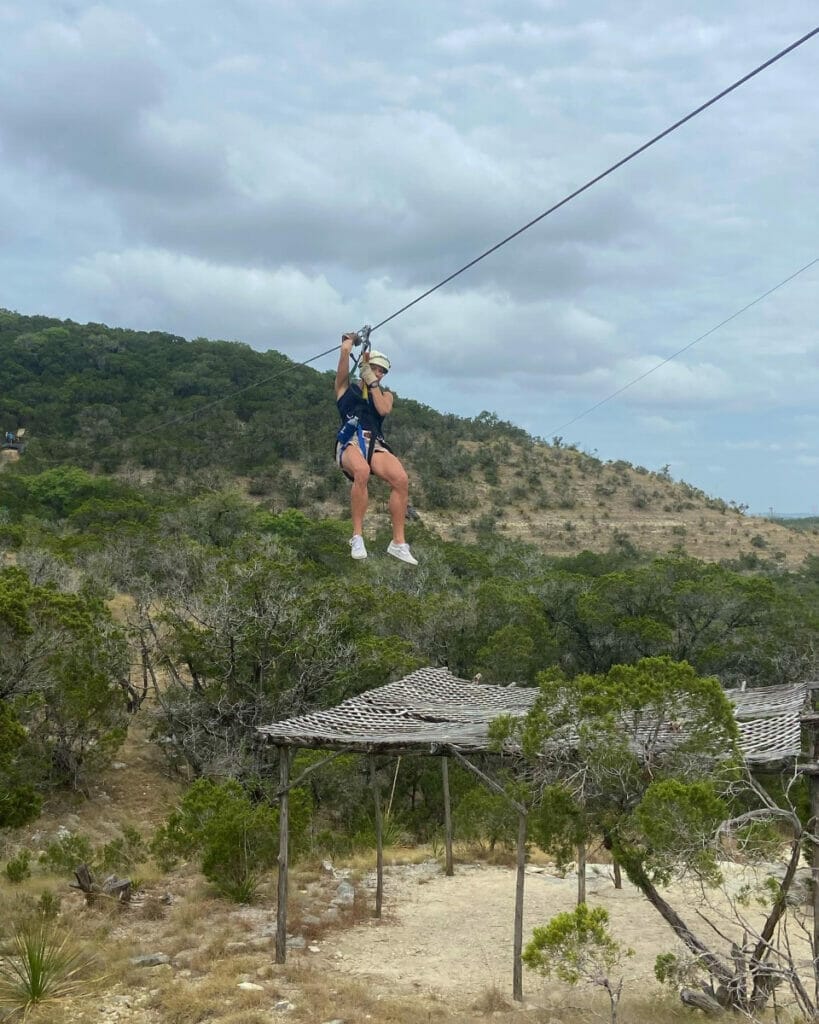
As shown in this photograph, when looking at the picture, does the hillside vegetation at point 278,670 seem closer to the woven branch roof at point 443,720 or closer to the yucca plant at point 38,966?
the yucca plant at point 38,966

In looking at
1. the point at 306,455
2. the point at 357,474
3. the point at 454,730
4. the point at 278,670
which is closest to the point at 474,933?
the point at 454,730

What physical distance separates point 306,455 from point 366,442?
32.4 metres

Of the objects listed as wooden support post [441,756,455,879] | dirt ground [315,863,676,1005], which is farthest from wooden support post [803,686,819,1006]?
wooden support post [441,756,455,879]

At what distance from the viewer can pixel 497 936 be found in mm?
10898

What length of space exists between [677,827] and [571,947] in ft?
3.86

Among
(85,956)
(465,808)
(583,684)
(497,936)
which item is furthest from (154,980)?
(465,808)

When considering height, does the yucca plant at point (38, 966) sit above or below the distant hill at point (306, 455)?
below

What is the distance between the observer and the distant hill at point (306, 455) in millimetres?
38406

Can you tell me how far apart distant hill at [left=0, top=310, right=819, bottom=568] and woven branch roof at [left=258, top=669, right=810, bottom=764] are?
1845 cm

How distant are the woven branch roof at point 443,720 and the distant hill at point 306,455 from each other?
18450mm

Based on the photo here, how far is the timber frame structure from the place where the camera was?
7.37 meters

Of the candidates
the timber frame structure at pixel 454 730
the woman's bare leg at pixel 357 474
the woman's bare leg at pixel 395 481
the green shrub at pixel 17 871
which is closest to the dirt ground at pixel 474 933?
the timber frame structure at pixel 454 730

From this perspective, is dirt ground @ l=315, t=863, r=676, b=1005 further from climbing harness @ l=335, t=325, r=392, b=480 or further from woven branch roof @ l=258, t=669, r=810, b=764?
climbing harness @ l=335, t=325, r=392, b=480

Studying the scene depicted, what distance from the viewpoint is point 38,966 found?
8.22 m
